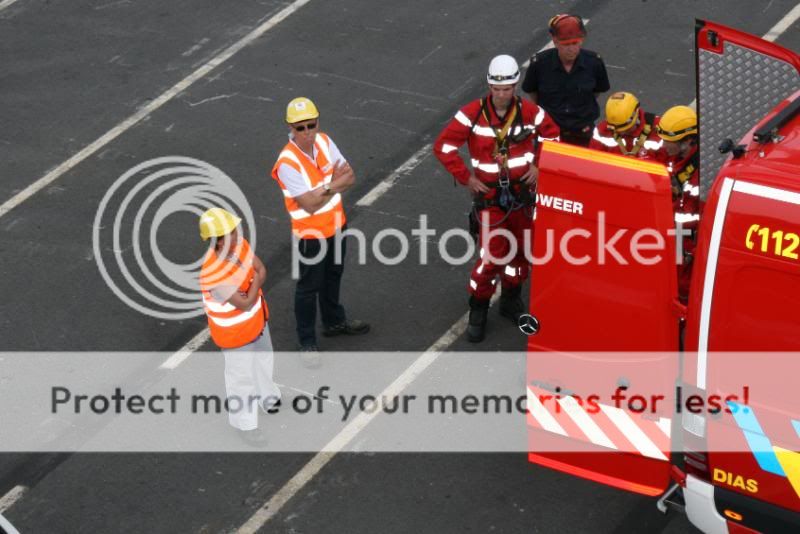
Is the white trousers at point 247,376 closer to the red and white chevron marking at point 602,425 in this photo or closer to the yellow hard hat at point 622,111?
the red and white chevron marking at point 602,425

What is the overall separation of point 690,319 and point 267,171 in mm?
5730

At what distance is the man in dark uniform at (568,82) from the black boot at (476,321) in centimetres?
156

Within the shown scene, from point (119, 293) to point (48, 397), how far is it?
49.9 inches

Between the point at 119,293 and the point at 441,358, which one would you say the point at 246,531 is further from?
the point at 119,293

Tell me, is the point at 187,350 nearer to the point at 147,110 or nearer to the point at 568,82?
the point at 568,82

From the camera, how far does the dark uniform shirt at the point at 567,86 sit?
9.85m

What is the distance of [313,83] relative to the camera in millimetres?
12664

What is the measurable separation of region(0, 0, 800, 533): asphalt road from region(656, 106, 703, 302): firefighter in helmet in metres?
1.70

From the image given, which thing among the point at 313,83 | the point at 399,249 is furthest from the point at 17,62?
the point at 399,249

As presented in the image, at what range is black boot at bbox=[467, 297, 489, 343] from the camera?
9273 mm

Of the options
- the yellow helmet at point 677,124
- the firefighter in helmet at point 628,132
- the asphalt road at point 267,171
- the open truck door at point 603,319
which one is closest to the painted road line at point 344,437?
the asphalt road at point 267,171

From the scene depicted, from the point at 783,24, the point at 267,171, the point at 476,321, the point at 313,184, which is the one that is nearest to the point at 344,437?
the point at 476,321

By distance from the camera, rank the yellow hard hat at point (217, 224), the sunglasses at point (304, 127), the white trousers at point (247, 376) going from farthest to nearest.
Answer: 1. the sunglasses at point (304, 127)
2. the white trousers at point (247, 376)
3. the yellow hard hat at point (217, 224)

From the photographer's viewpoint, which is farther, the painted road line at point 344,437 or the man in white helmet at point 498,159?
the man in white helmet at point 498,159
